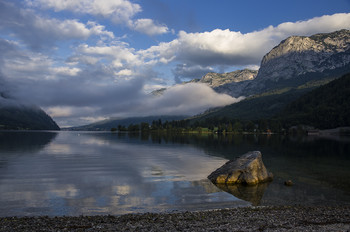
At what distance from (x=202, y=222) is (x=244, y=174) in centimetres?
2139

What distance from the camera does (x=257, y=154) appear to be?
46656mm

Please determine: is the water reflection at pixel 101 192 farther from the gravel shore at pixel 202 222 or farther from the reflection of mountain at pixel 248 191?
the gravel shore at pixel 202 222

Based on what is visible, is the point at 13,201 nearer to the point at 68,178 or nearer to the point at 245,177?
the point at 68,178

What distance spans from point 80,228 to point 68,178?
25.9 meters

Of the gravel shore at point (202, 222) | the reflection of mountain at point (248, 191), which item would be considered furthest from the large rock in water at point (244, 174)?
the gravel shore at point (202, 222)

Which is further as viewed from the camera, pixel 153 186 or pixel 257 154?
pixel 257 154

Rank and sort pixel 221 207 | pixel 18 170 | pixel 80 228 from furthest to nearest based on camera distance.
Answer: pixel 18 170
pixel 221 207
pixel 80 228

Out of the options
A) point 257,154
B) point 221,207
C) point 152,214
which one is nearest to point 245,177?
point 257,154

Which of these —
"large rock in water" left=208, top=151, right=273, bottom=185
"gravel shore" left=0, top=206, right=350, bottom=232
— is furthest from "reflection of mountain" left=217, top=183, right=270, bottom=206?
"gravel shore" left=0, top=206, right=350, bottom=232

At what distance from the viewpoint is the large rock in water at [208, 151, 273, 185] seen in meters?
41.8

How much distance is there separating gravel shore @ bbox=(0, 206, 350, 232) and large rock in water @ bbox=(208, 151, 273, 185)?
14.9 metres

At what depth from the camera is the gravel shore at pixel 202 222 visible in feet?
68.9

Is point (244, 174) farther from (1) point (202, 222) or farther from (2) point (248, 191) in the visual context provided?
(1) point (202, 222)

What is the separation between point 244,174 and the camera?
42.2 metres
